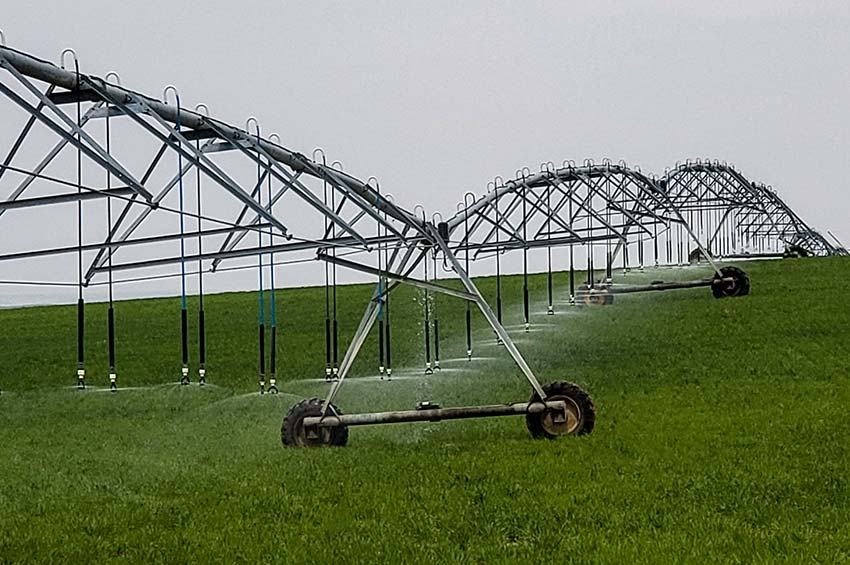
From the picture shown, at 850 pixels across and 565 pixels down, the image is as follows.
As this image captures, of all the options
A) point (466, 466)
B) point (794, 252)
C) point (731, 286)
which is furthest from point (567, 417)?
point (794, 252)

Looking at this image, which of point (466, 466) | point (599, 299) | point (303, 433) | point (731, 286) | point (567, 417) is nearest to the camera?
point (466, 466)

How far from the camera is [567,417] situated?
11844 mm

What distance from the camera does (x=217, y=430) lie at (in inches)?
544

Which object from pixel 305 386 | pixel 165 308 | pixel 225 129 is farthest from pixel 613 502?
pixel 165 308

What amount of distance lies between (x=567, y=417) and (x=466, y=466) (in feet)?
5.97

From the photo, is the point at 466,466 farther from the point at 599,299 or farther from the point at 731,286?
the point at 731,286

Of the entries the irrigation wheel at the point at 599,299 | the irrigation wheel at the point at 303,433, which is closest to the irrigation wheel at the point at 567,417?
the irrigation wheel at the point at 303,433

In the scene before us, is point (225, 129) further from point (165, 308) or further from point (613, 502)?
point (165, 308)

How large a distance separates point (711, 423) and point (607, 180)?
40.0 feet

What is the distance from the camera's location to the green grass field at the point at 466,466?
767 centimetres

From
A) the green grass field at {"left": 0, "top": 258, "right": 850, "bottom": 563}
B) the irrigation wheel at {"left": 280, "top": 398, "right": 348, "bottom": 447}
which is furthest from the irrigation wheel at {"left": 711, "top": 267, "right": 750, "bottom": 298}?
the irrigation wheel at {"left": 280, "top": 398, "right": 348, "bottom": 447}

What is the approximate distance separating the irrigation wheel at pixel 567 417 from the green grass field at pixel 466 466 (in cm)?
24

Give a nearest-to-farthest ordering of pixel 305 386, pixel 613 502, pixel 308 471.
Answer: pixel 613 502, pixel 308 471, pixel 305 386

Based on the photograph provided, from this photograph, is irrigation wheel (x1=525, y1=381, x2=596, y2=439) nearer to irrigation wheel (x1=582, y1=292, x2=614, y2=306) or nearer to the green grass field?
the green grass field
